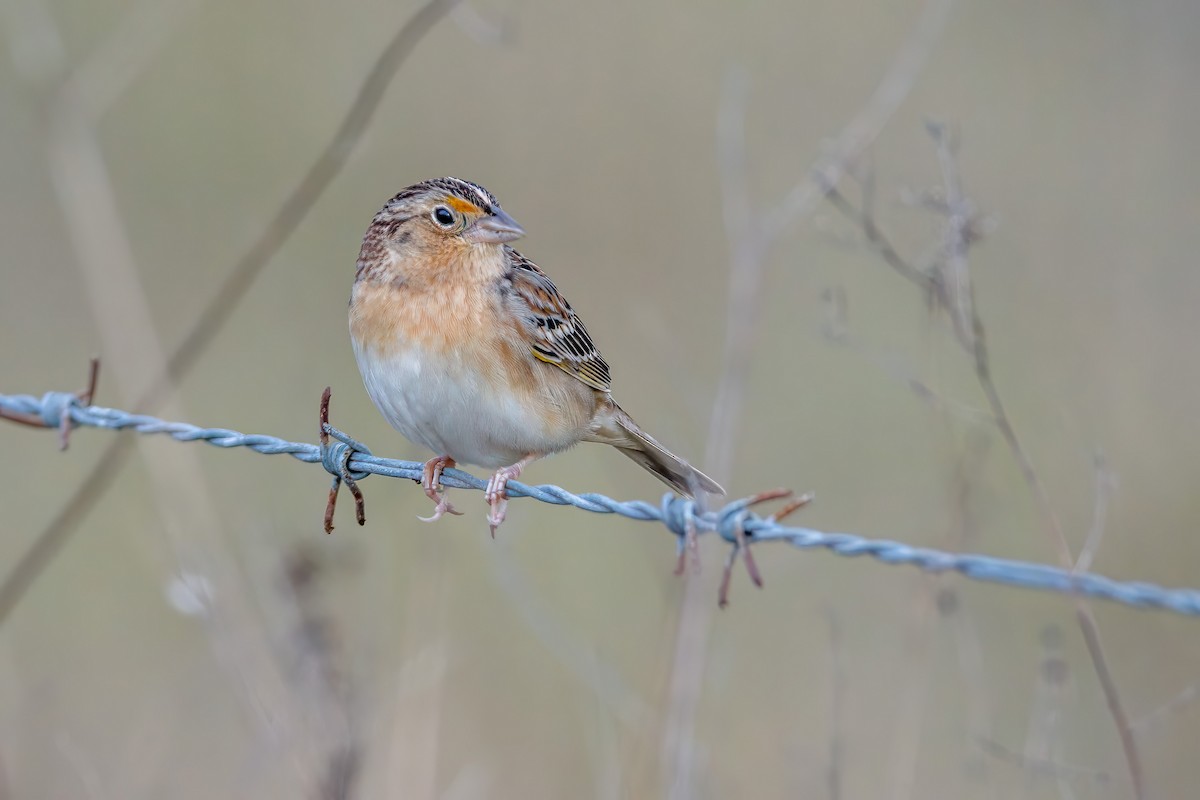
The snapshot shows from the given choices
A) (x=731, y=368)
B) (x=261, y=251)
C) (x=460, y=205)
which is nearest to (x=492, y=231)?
(x=460, y=205)

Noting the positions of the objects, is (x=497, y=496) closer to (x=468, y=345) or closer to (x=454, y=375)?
(x=454, y=375)

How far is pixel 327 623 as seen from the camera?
496 cm

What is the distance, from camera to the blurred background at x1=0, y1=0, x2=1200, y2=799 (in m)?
5.25

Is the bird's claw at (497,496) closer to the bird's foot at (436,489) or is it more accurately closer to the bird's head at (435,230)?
the bird's foot at (436,489)

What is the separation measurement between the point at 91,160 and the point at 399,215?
2178 millimetres

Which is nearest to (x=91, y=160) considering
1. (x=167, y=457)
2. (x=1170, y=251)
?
(x=167, y=457)

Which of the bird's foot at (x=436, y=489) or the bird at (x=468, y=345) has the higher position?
the bird at (x=468, y=345)

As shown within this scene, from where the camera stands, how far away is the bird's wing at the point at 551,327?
5.31 m

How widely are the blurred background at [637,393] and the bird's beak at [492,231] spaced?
0.55m

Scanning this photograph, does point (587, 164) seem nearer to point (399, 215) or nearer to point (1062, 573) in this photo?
point (399, 215)

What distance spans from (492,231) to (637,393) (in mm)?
3800

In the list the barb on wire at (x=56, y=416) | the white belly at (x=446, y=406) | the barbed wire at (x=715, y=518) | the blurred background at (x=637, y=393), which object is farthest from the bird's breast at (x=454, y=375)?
the barb on wire at (x=56, y=416)

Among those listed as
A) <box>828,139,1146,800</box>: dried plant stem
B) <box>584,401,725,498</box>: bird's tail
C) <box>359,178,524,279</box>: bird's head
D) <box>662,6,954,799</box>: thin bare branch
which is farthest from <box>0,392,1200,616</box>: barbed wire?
<box>584,401,725,498</box>: bird's tail

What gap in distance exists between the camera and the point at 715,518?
3.37m
